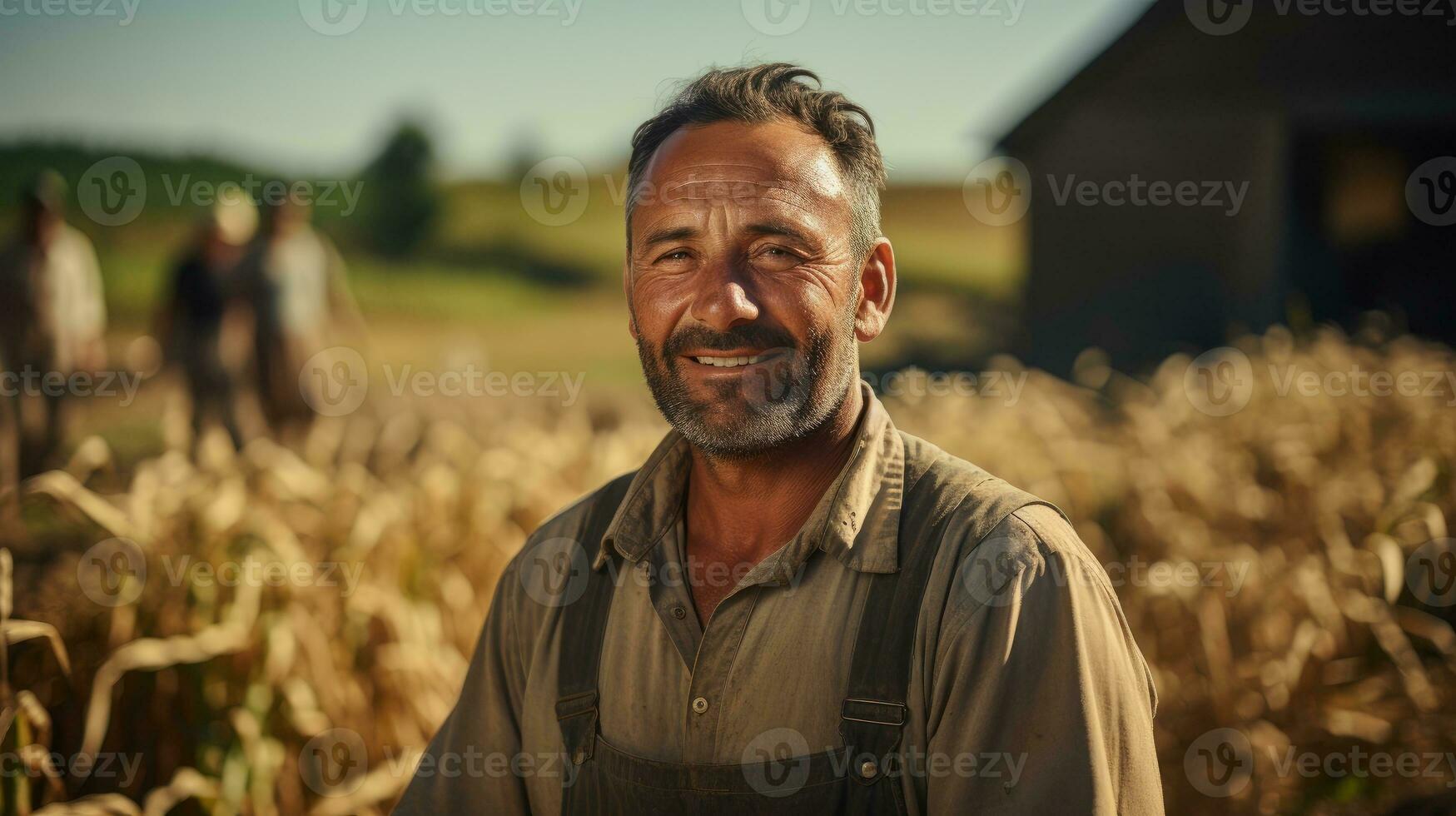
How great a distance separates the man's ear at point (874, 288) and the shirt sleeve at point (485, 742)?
89cm

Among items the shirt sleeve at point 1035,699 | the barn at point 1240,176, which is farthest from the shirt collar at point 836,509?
the barn at point 1240,176

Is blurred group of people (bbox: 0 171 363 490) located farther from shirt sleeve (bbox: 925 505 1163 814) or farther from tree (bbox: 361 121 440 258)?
tree (bbox: 361 121 440 258)

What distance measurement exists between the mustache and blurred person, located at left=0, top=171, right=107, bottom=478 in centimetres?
848

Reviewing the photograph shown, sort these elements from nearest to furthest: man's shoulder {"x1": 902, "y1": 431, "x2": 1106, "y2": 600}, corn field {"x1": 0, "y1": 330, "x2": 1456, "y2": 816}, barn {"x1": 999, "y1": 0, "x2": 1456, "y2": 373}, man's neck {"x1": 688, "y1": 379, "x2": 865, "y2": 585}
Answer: man's shoulder {"x1": 902, "y1": 431, "x2": 1106, "y2": 600}
man's neck {"x1": 688, "y1": 379, "x2": 865, "y2": 585}
corn field {"x1": 0, "y1": 330, "x2": 1456, "y2": 816}
barn {"x1": 999, "y1": 0, "x2": 1456, "y2": 373}

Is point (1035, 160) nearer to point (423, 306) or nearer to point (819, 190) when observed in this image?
point (819, 190)

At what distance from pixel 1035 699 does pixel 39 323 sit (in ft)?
32.1

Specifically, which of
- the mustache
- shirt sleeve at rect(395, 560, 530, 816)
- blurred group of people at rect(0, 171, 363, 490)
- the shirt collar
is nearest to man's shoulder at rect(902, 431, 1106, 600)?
the shirt collar

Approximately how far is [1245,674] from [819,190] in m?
2.93

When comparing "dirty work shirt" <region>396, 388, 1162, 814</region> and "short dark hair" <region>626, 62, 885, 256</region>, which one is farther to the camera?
"short dark hair" <region>626, 62, 885, 256</region>

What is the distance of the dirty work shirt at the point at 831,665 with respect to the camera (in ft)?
5.81

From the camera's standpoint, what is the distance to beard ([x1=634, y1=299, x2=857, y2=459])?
2145 mm

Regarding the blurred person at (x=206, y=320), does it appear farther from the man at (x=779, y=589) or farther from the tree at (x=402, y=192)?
the tree at (x=402, y=192)

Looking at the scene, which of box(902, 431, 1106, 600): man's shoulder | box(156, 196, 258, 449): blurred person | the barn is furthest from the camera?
the barn

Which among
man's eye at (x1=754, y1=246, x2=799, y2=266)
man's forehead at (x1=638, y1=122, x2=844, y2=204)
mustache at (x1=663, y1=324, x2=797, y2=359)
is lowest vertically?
mustache at (x1=663, y1=324, x2=797, y2=359)
